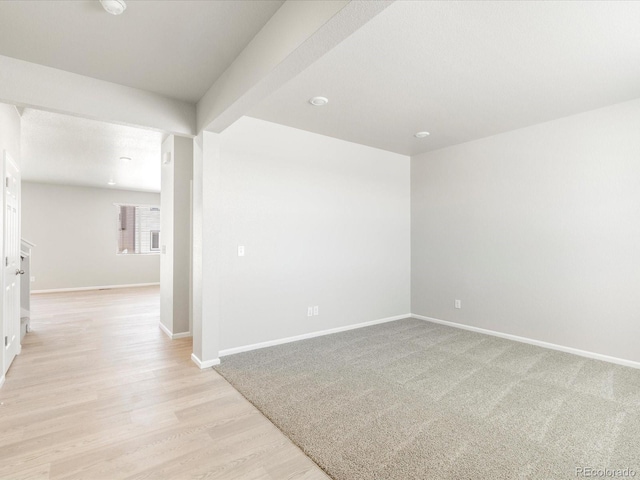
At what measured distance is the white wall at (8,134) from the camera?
284 centimetres

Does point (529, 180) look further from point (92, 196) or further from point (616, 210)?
point (92, 196)

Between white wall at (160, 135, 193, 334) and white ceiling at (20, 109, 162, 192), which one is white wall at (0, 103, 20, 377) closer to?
white ceiling at (20, 109, 162, 192)

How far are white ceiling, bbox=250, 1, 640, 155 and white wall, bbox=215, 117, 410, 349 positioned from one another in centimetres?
45

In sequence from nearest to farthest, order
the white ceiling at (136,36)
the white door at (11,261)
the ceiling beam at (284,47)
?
the ceiling beam at (284,47) < the white ceiling at (136,36) < the white door at (11,261)

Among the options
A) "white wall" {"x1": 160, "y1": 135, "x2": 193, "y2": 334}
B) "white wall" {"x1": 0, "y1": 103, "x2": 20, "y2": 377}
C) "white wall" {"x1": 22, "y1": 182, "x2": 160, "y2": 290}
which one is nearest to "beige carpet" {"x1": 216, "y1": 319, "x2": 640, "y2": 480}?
"white wall" {"x1": 160, "y1": 135, "x2": 193, "y2": 334}

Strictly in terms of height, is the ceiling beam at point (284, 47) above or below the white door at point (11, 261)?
above

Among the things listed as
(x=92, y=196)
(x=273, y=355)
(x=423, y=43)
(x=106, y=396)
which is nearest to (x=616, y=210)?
(x=423, y=43)

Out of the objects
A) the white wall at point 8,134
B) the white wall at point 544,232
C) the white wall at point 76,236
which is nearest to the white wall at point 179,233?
the white wall at point 8,134

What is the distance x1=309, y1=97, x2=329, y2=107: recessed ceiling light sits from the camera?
3.21 metres

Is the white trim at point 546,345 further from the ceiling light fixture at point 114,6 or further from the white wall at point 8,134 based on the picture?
the white wall at point 8,134

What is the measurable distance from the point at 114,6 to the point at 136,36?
33 centimetres

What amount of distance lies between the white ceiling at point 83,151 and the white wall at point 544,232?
4.38 meters

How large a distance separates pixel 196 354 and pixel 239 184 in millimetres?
1884

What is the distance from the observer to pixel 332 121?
12.6 feet
